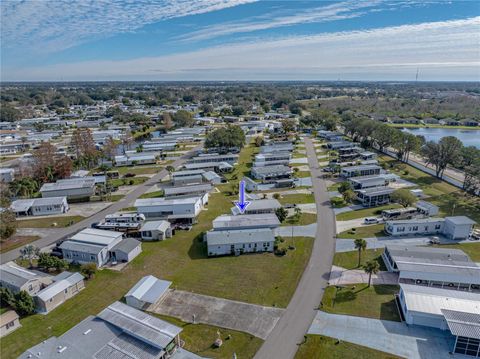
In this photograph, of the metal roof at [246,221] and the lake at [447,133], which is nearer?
the metal roof at [246,221]

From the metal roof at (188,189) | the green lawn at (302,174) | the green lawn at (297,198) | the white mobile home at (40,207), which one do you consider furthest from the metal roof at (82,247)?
the green lawn at (302,174)

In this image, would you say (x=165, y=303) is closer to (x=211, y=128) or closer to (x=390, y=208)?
(x=390, y=208)

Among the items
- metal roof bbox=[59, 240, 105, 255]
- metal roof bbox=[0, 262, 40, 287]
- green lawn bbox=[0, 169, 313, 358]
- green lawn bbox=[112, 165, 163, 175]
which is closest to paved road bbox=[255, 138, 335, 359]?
green lawn bbox=[0, 169, 313, 358]

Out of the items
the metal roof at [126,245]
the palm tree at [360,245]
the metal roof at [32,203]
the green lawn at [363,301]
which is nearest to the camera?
the green lawn at [363,301]

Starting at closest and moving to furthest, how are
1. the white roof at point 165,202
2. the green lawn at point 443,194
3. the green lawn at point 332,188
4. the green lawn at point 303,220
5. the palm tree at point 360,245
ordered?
the palm tree at point 360,245 → the green lawn at point 303,220 → the green lawn at point 443,194 → the white roof at point 165,202 → the green lawn at point 332,188

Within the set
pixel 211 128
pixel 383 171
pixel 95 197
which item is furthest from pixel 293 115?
pixel 95 197

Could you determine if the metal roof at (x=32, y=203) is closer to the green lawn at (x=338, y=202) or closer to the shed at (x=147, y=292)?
the shed at (x=147, y=292)

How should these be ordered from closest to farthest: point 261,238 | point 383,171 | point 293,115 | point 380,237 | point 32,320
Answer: point 32,320
point 261,238
point 380,237
point 383,171
point 293,115

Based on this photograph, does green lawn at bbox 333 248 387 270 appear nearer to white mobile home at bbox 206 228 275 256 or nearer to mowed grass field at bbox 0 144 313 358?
mowed grass field at bbox 0 144 313 358
